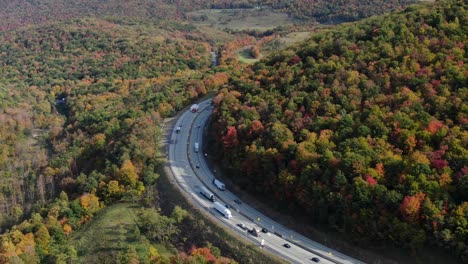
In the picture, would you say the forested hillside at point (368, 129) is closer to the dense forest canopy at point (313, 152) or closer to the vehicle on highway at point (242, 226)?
the dense forest canopy at point (313, 152)

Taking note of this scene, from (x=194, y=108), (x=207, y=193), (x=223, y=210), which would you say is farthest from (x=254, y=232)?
(x=194, y=108)

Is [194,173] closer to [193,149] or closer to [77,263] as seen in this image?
[193,149]

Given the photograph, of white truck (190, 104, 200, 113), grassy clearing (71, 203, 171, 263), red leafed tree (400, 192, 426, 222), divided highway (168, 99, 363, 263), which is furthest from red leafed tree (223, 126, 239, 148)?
white truck (190, 104, 200, 113)

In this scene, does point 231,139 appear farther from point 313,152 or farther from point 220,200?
point 313,152

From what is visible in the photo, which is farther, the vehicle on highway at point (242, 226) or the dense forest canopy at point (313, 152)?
the vehicle on highway at point (242, 226)

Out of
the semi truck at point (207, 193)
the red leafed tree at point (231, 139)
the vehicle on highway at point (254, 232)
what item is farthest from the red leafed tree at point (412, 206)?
the red leafed tree at point (231, 139)

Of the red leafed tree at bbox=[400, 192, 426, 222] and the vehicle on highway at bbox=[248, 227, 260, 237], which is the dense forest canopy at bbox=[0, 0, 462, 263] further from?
the vehicle on highway at bbox=[248, 227, 260, 237]
